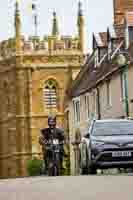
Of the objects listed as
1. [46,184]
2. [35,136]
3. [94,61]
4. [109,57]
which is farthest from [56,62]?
[46,184]

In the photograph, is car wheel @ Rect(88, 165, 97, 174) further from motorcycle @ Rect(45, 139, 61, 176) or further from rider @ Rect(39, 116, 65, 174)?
rider @ Rect(39, 116, 65, 174)

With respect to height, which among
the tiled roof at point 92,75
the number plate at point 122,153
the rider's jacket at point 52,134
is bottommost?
the number plate at point 122,153

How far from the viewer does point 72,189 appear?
675 inches

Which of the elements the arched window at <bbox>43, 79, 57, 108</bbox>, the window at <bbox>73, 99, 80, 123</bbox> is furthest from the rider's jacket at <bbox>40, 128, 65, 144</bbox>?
the arched window at <bbox>43, 79, 57, 108</bbox>

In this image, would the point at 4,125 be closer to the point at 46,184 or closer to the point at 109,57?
the point at 109,57

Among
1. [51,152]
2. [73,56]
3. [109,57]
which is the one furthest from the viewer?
[73,56]

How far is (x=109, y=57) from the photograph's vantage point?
163 ft

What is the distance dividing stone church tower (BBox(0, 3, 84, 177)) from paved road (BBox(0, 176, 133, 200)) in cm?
7132

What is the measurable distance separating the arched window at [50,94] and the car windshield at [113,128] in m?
66.3

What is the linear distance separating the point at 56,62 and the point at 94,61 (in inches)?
1382

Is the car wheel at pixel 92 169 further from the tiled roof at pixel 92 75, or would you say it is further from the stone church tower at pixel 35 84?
the stone church tower at pixel 35 84

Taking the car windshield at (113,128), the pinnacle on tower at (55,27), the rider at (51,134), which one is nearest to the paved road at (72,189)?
the rider at (51,134)

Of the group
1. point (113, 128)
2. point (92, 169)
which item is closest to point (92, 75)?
point (113, 128)

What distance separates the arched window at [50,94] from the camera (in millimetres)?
92438
